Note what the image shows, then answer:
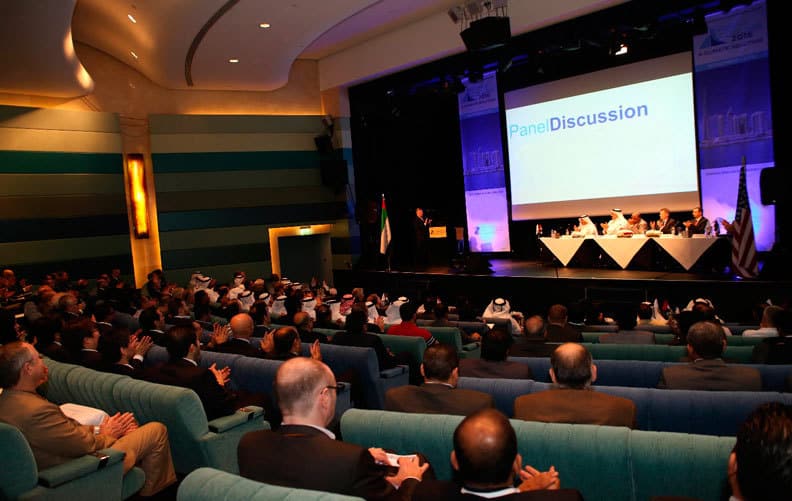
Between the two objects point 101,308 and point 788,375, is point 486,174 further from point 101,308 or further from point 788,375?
point 788,375

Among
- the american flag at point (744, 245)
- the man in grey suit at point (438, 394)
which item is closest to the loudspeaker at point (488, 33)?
the american flag at point (744, 245)

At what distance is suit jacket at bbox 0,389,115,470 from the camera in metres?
2.95

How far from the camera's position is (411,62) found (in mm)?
12617

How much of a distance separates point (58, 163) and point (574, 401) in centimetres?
1151

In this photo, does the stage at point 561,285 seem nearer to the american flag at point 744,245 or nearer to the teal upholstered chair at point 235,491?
the american flag at point 744,245

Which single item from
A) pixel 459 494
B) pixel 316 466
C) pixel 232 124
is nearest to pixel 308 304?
pixel 316 466

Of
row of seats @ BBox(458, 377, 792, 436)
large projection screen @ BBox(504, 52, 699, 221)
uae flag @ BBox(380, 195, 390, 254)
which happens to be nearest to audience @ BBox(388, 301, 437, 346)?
row of seats @ BBox(458, 377, 792, 436)

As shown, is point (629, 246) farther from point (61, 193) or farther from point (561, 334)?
point (61, 193)

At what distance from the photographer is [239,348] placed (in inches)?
191

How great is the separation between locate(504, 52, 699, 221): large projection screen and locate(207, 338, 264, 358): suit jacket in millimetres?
8238

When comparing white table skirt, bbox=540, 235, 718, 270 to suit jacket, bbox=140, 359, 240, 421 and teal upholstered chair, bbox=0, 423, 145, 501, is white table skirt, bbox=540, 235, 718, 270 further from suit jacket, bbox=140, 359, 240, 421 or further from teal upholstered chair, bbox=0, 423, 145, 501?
teal upholstered chair, bbox=0, 423, 145, 501

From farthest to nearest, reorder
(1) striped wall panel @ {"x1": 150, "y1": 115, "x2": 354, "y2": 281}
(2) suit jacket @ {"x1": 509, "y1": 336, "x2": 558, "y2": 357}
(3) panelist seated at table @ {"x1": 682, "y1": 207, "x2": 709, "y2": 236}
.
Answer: (1) striped wall panel @ {"x1": 150, "y1": 115, "x2": 354, "y2": 281} < (3) panelist seated at table @ {"x1": 682, "y1": 207, "x2": 709, "y2": 236} < (2) suit jacket @ {"x1": 509, "y1": 336, "x2": 558, "y2": 357}

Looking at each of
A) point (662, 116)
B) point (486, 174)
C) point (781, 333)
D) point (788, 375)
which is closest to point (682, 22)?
point (662, 116)

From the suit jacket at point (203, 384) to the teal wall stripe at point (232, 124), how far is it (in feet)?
33.6
